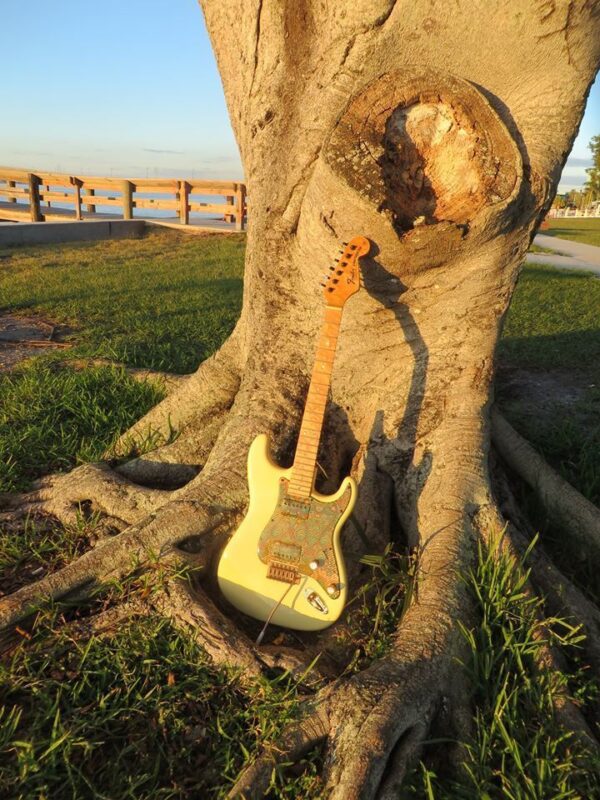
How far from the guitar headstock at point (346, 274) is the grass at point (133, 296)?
10.5 feet

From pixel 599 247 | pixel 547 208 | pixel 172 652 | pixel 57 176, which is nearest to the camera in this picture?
pixel 172 652

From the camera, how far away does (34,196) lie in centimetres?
1897

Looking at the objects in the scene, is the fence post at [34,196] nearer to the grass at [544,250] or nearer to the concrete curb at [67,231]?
the concrete curb at [67,231]

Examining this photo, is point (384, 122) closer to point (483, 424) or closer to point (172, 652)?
point (483, 424)

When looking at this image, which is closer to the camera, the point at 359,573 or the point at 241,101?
the point at 359,573

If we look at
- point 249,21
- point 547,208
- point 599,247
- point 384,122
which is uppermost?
point 249,21

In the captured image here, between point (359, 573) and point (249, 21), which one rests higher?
point (249, 21)

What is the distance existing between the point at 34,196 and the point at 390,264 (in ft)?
62.9

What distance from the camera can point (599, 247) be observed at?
21.5 meters

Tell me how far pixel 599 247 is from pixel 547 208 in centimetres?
2120

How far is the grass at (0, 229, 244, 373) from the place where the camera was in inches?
245

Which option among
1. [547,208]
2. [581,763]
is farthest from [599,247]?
[581,763]

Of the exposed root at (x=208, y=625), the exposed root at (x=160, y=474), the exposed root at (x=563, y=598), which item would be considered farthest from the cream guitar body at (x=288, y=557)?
the exposed root at (x=160, y=474)

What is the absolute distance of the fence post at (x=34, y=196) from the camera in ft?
61.0
